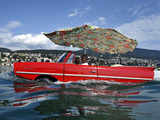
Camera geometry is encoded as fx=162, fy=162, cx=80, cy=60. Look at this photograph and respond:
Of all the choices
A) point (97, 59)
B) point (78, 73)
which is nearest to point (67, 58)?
point (78, 73)

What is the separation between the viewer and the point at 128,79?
816 cm

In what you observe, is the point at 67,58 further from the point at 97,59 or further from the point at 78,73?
the point at 97,59

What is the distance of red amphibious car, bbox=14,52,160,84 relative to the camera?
25.5ft

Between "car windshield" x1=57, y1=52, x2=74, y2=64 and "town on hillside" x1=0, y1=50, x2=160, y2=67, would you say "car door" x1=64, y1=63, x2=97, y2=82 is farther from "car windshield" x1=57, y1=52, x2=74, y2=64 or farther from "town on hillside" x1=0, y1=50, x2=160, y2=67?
"town on hillside" x1=0, y1=50, x2=160, y2=67

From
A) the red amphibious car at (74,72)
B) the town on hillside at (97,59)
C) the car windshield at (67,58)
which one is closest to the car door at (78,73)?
the red amphibious car at (74,72)

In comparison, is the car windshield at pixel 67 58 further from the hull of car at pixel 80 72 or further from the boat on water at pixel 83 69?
the hull of car at pixel 80 72

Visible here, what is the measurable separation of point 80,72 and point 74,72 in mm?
294

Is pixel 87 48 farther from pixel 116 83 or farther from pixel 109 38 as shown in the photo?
pixel 116 83

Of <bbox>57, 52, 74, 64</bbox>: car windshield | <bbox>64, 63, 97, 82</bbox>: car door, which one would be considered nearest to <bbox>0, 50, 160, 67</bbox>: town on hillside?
<bbox>57, 52, 74, 64</bbox>: car windshield

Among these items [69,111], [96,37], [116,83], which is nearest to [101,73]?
[116,83]

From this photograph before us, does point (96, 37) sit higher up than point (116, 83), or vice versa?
point (96, 37)

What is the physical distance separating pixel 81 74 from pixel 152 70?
375 centimetres

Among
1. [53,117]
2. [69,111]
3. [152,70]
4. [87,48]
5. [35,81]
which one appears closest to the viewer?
[53,117]

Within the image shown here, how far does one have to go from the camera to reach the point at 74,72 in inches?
312
